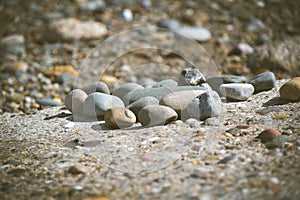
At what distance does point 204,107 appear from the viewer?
197 cm

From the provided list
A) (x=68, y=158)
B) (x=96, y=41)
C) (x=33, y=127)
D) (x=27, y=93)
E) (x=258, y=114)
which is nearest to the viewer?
(x=68, y=158)

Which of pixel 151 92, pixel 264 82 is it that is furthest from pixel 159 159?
pixel 264 82

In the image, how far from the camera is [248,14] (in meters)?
3.73

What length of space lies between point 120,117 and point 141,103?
0.44 ft

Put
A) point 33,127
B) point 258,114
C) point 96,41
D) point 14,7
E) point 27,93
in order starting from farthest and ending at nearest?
point 14,7 → point 96,41 → point 27,93 → point 33,127 → point 258,114

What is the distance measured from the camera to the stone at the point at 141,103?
2029 millimetres

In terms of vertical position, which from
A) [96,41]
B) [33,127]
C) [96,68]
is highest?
[96,41]

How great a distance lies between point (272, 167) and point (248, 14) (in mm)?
2486

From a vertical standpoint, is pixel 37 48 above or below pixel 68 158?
above

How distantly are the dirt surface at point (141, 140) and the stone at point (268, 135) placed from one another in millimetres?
29

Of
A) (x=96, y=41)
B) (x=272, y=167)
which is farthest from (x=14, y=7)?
(x=272, y=167)

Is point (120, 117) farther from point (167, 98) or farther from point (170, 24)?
point (170, 24)

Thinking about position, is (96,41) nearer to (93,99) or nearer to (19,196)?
(93,99)

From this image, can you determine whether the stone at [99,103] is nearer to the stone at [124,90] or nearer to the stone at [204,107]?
the stone at [124,90]
